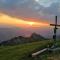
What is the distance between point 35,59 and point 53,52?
5.87 metres

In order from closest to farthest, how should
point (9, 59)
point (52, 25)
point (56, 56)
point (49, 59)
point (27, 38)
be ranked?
point (9, 59) → point (49, 59) → point (56, 56) → point (52, 25) → point (27, 38)

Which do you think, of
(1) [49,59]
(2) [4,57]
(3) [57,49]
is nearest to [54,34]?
(3) [57,49]

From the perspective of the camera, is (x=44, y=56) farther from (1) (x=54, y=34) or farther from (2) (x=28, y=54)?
(1) (x=54, y=34)

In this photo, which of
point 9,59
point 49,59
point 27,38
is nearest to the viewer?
point 9,59

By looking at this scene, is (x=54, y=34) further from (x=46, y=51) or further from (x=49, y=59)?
(x=49, y=59)

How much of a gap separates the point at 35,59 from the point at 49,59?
78.5 inches

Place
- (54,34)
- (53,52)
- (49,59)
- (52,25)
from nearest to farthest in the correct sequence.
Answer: (49,59) → (53,52) → (54,34) → (52,25)

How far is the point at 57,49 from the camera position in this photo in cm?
3164

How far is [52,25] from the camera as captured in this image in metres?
41.2

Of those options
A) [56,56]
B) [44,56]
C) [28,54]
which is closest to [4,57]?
[28,54]

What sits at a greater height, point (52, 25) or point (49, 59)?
point (52, 25)

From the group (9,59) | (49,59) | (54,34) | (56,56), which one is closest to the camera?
(9,59)

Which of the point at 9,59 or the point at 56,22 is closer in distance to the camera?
the point at 9,59

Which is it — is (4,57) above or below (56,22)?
below
